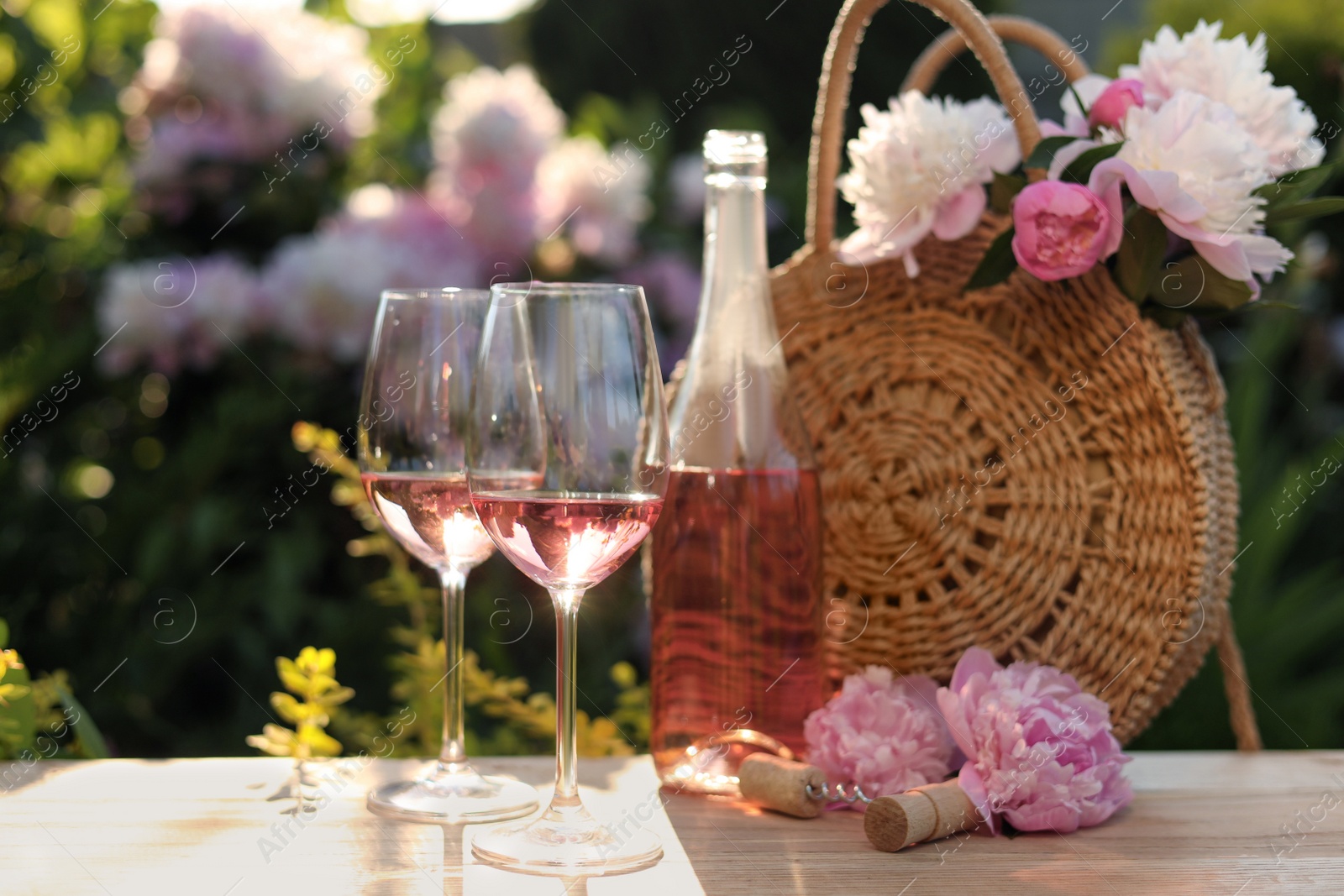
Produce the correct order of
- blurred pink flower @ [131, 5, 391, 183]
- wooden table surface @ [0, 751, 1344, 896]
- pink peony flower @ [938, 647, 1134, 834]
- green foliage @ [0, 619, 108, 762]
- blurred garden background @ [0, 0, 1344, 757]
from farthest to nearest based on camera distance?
blurred pink flower @ [131, 5, 391, 183] → blurred garden background @ [0, 0, 1344, 757] → green foliage @ [0, 619, 108, 762] → pink peony flower @ [938, 647, 1134, 834] → wooden table surface @ [0, 751, 1344, 896]

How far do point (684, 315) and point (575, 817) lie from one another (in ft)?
4.37

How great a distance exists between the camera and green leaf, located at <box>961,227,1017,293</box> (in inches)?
41.1

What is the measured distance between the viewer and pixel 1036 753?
2.84 ft

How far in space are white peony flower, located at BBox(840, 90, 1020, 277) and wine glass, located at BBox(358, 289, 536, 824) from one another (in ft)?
1.20

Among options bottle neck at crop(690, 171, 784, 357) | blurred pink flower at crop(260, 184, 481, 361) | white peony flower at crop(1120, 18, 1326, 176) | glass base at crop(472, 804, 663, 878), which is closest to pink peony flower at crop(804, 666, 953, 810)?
glass base at crop(472, 804, 663, 878)

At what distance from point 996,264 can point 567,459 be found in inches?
18.0

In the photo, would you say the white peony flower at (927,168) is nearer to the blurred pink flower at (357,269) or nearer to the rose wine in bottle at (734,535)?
the rose wine in bottle at (734,535)

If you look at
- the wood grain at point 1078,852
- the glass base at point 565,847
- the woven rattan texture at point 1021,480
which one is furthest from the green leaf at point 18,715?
the woven rattan texture at point 1021,480

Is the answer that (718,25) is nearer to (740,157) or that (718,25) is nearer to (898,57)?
(898,57)

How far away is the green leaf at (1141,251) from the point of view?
992 mm

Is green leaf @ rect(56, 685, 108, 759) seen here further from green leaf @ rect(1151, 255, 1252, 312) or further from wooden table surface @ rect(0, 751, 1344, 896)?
green leaf @ rect(1151, 255, 1252, 312)

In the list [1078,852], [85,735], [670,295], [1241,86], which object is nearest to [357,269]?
[670,295]

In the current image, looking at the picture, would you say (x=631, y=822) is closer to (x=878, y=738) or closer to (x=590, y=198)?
(x=878, y=738)

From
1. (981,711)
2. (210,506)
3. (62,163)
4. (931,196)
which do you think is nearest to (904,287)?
(931,196)
